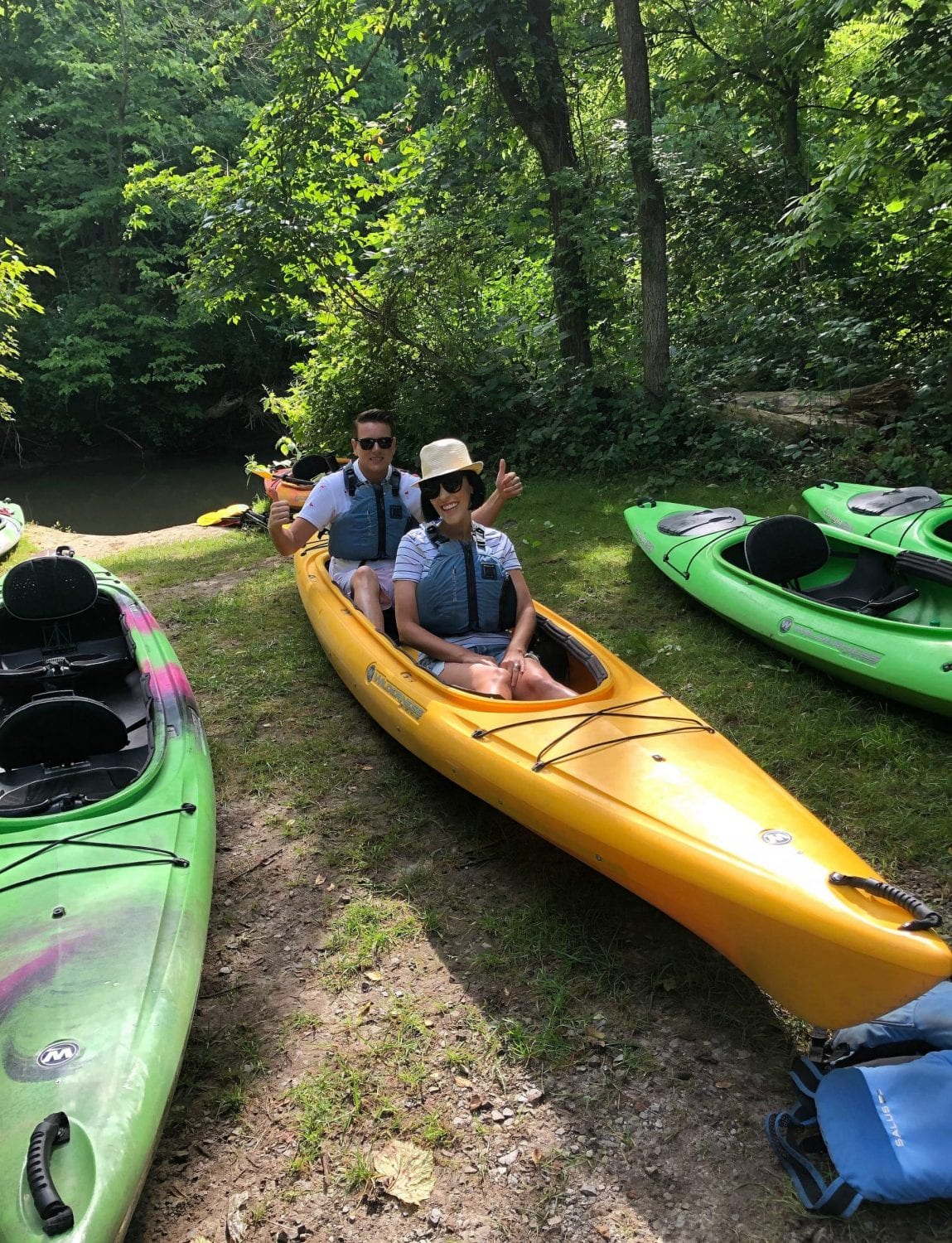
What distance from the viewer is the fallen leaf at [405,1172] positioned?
5.53 ft

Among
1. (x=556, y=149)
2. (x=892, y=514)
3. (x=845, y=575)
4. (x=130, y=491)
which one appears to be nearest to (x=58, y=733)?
(x=845, y=575)

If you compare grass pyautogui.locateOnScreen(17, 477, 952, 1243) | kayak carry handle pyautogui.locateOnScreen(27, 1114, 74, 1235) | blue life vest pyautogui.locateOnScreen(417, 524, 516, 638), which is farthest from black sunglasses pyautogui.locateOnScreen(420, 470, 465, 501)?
kayak carry handle pyautogui.locateOnScreen(27, 1114, 74, 1235)

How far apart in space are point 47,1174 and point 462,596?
7.19 ft

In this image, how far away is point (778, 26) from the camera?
6.52 metres

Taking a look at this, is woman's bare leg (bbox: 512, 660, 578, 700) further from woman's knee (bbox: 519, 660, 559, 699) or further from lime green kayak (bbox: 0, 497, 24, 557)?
lime green kayak (bbox: 0, 497, 24, 557)

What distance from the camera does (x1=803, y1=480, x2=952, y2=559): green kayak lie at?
4348mm

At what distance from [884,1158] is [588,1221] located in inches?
23.0

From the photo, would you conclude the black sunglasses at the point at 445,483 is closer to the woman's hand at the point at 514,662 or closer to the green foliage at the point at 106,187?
the woman's hand at the point at 514,662

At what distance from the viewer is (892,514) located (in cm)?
475

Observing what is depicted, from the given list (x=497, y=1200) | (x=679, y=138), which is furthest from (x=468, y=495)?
(x=679, y=138)

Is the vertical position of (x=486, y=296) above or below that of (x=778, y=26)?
below

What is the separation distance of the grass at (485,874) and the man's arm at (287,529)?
779 millimetres

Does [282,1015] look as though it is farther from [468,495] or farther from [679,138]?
[679,138]

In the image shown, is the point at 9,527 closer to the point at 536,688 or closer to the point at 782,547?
the point at 536,688
